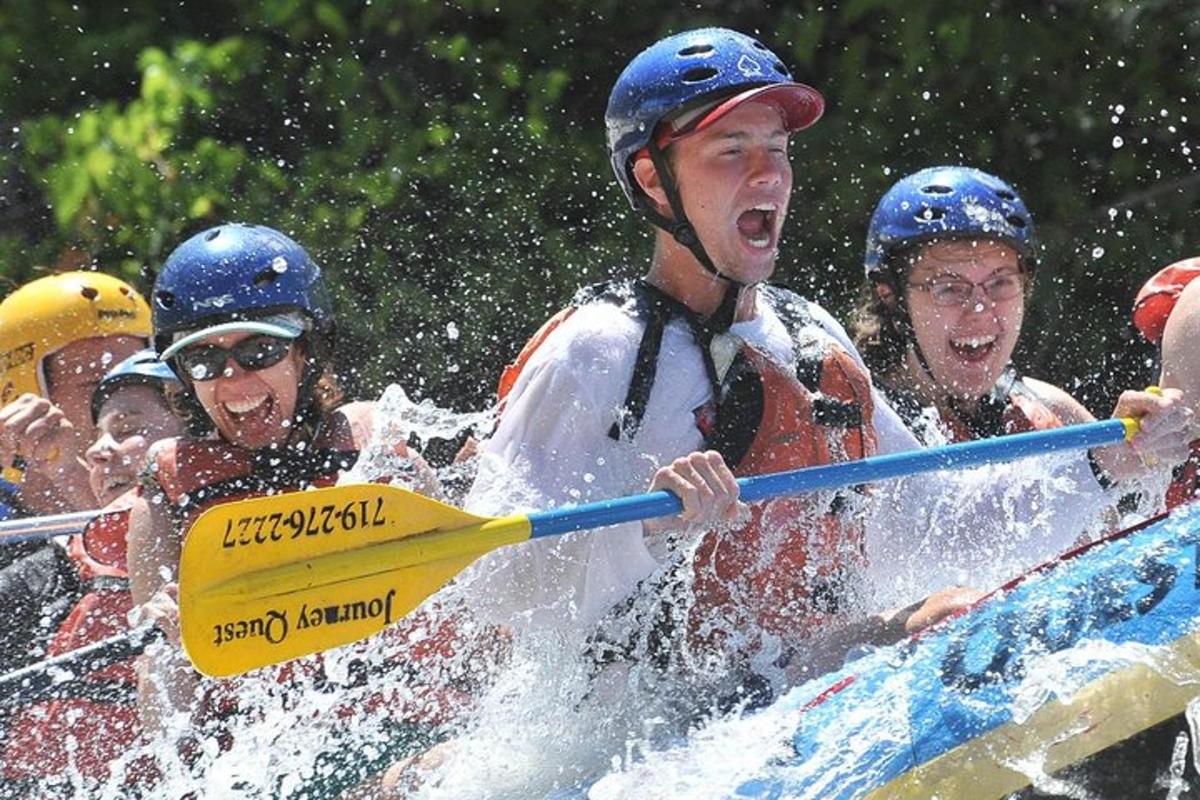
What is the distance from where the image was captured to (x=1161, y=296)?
4219 mm

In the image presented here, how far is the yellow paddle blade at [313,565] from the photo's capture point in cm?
326

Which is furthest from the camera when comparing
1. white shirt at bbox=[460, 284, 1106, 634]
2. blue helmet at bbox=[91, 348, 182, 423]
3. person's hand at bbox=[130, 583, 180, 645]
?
blue helmet at bbox=[91, 348, 182, 423]

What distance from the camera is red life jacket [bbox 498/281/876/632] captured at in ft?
11.4

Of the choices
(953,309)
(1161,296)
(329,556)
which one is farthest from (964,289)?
(329,556)

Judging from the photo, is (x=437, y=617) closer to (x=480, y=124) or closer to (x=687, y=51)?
(x=687, y=51)

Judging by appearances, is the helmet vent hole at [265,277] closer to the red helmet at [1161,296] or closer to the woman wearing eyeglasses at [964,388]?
the woman wearing eyeglasses at [964,388]

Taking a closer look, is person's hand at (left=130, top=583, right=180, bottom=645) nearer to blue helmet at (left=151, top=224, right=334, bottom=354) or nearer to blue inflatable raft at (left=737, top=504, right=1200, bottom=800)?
blue helmet at (left=151, top=224, right=334, bottom=354)

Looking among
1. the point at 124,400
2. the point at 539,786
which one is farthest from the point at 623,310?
the point at 124,400

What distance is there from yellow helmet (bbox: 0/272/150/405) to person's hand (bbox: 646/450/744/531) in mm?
2423

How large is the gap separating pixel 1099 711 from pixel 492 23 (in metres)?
4.25

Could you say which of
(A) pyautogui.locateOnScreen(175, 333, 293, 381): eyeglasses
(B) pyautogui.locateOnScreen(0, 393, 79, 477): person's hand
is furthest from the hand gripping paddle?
(B) pyautogui.locateOnScreen(0, 393, 79, 477): person's hand

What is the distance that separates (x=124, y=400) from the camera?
4777 millimetres

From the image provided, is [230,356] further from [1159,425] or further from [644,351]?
[1159,425]

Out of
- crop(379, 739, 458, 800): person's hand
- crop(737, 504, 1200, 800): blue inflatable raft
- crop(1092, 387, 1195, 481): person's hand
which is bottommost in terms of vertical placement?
crop(737, 504, 1200, 800): blue inflatable raft
